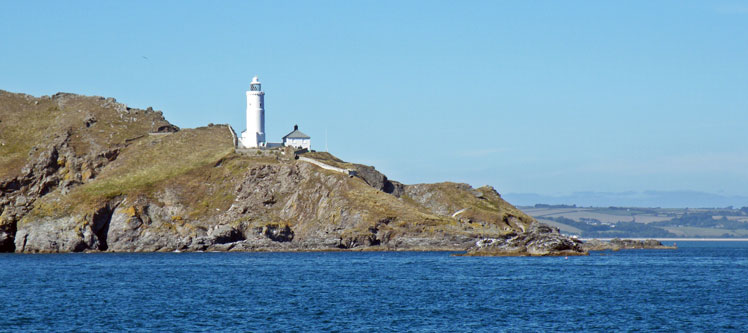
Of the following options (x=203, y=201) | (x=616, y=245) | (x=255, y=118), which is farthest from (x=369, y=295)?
(x=616, y=245)

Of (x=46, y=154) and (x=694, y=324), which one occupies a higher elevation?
Result: (x=46, y=154)

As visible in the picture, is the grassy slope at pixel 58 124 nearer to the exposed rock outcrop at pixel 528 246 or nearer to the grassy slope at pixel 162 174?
the grassy slope at pixel 162 174

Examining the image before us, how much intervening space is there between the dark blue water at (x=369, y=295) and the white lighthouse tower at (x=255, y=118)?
167 feet

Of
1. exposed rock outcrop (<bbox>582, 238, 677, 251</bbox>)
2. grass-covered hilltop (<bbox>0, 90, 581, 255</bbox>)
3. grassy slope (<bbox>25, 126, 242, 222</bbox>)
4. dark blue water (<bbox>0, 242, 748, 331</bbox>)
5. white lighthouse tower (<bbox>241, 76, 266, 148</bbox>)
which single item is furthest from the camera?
exposed rock outcrop (<bbox>582, 238, 677, 251</bbox>)

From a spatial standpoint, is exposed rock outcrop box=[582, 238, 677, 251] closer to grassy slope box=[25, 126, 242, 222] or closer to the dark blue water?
the dark blue water

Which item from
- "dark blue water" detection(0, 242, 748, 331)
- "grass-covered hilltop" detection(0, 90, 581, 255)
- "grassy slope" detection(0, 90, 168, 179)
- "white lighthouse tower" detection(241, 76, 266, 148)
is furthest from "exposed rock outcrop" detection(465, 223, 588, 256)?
"grassy slope" detection(0, 90, 168, 179)

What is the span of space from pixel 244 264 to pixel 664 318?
61.4m

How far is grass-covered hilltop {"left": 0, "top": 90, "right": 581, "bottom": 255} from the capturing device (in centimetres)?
13762

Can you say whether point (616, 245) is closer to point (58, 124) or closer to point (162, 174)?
point (162, 174)

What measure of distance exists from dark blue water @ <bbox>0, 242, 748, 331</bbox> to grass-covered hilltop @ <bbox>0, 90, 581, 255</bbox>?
21.9 metres

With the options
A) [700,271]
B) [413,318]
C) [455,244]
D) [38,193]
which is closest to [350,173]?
[455,244]

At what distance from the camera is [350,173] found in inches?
5901

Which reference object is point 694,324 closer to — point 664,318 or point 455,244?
point 664,318

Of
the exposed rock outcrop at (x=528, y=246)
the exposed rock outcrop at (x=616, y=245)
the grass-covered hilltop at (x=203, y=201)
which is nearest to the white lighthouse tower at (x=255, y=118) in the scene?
the grass-covered hilltop at (x=203, y=201)
